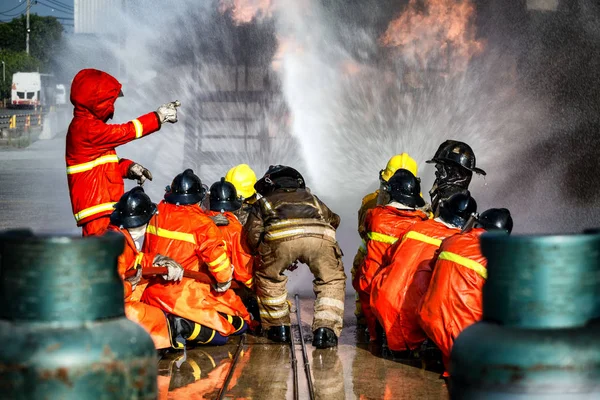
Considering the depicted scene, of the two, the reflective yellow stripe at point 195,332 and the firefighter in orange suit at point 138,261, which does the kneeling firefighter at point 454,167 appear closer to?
the reflective yellow stripe at point 195,332

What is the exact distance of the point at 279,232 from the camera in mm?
7031

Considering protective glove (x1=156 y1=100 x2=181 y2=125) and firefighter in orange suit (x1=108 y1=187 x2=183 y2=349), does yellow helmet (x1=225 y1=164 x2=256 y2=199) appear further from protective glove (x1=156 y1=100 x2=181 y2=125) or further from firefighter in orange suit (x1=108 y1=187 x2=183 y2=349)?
firefighter in orange suit (x1=108 y1=187 x2=183 y2=349)

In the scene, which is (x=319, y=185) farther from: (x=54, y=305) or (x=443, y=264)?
(x=54, y=305)

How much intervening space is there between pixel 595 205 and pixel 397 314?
801 cm

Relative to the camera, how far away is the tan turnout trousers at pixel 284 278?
23.1 feet

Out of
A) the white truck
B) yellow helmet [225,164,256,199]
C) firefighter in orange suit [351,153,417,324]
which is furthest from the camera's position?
the white truck

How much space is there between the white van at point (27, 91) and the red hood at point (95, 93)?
123ft

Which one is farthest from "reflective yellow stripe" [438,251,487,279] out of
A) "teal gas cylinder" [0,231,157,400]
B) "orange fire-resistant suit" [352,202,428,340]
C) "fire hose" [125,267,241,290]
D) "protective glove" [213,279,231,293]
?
"teal gas cylinder" [0,231,157,400]

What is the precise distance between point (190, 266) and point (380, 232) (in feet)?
4.56

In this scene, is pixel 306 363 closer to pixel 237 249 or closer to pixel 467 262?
pixel 467 262

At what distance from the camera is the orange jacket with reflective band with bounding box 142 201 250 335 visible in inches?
262

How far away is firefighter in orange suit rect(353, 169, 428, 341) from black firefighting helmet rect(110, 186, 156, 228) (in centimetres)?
174

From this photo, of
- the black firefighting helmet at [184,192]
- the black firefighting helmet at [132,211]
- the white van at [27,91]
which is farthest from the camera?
the white van at [27,91]

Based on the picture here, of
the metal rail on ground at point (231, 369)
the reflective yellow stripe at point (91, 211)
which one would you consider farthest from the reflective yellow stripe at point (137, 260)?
the metal rail on ground at point (231, 369)
